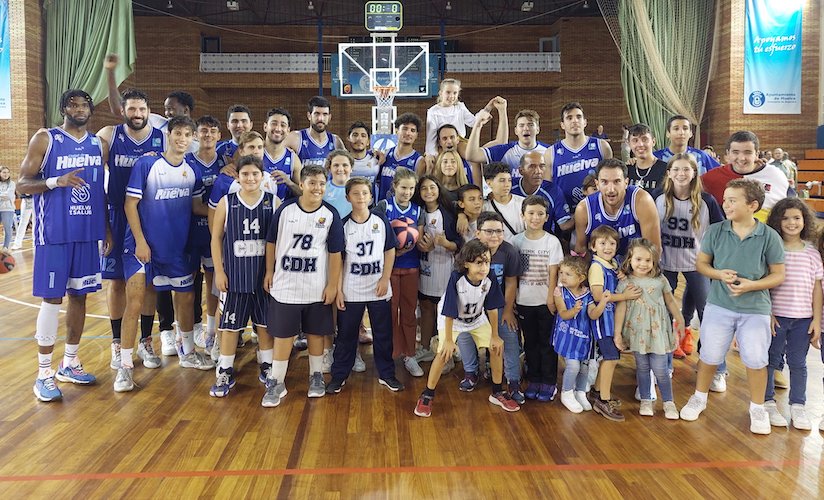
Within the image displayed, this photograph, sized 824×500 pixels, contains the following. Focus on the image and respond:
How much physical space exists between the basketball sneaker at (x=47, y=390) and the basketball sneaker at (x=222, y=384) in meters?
0.89

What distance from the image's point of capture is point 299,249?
144 inches

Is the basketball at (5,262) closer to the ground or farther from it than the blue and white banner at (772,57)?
closer to the ground

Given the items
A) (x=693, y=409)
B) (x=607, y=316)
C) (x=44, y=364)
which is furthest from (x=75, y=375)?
(x=693, y=409)

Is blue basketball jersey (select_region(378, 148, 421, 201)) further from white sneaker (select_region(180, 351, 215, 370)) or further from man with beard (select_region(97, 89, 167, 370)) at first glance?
white sneaker (select_region(180, 351, 215, 370))

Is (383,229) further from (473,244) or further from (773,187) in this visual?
(773,187)

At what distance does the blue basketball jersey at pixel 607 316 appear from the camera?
3547 mm

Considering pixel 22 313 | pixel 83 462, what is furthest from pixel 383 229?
pixel 22 313

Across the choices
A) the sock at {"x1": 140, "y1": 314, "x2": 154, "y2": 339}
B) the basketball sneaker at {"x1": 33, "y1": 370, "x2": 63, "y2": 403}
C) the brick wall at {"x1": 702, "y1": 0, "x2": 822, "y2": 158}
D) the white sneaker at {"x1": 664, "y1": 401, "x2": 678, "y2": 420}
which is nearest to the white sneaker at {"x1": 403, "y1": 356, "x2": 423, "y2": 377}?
the white sneaker at {"x1": 664, "y1": 401, "x2": 678, "y2": 420}

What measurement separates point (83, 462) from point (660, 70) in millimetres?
11963

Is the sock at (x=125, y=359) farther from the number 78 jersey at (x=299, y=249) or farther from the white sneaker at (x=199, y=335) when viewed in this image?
the number 78 jersey at (x=299, y=249)

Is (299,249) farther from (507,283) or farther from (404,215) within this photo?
(507,283)

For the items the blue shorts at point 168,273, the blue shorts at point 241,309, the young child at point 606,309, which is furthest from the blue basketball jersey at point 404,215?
the blue shorts at point 168,273

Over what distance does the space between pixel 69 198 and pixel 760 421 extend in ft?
13.4

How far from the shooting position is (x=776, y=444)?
312 centimetres
